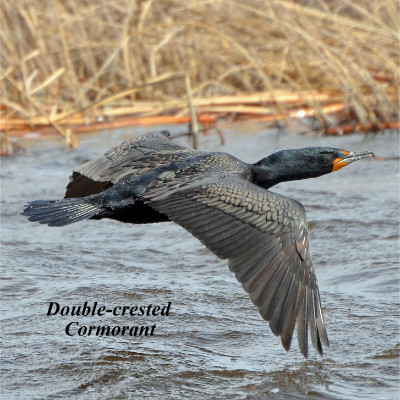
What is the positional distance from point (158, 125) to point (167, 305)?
14.3 feet

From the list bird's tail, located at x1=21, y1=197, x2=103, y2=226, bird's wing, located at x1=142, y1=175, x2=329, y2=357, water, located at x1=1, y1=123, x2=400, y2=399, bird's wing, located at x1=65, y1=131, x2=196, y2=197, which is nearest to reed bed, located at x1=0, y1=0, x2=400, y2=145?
water, located at x1=1, y1=123, x2=400, y2=399

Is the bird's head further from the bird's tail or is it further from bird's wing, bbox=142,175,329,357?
the bird's tail

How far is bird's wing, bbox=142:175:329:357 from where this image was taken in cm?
336

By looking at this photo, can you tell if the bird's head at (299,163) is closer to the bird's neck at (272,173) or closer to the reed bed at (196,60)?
the bird's neck at (272,173)

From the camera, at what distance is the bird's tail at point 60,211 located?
3.85m

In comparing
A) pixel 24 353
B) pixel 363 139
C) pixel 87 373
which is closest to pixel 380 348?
pixel 87 373

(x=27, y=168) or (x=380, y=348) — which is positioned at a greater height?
(x=27, y=168)

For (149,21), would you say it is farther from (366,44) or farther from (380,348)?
(380,348)

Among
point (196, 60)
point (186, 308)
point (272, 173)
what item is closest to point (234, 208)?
point (272, 173)

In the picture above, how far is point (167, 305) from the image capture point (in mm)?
4531

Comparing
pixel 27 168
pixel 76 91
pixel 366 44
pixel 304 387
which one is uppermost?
pixel 366 44

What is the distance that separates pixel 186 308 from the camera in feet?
14.7

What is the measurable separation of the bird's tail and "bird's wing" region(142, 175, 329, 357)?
31 centimetres

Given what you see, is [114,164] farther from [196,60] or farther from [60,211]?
[196,60]
